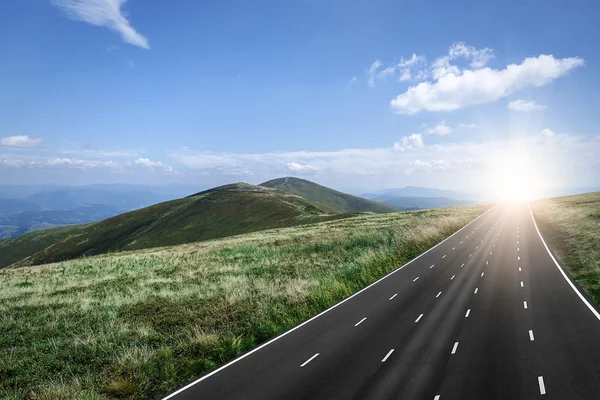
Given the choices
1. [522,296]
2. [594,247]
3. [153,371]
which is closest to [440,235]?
[594,247]

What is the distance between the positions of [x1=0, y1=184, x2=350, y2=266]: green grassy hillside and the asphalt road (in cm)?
7214

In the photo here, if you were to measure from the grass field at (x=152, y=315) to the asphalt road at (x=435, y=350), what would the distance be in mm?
1492

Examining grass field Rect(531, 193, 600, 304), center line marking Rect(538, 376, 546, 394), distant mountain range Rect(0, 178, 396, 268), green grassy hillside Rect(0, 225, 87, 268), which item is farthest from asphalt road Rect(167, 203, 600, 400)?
green grassy hillside Rect(0, 225, 87, 268)

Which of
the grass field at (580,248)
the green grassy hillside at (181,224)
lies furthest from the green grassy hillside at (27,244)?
the grass field at (580,248)

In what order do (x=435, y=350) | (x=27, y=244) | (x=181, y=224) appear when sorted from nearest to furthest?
(x=435, y=350)
(x=181, y=224)
(x=27, y=244)

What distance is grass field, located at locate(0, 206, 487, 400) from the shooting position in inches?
472

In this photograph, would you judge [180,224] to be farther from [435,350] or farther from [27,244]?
[435,350]

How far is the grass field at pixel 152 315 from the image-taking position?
39.3ft

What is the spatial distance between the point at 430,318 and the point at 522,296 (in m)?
6.89

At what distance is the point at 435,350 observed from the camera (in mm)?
13234

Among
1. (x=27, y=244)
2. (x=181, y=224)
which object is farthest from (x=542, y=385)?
(x=27, y=244)

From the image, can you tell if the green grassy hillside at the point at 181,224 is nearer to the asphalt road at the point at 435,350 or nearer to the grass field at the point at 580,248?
the grass field at the point at 580,248

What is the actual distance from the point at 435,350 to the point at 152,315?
1407 centimetres

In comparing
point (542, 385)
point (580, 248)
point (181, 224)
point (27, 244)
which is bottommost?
point (27, 244)
